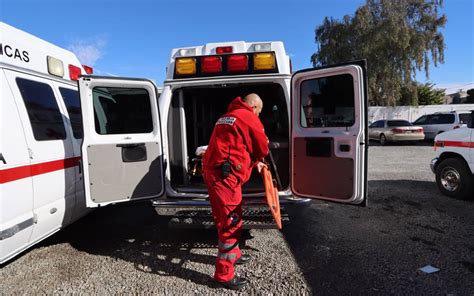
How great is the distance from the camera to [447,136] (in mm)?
5797

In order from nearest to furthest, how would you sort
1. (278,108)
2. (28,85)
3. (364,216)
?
(28,85) < (364,216) < (278,108)

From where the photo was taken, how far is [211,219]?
351 cm

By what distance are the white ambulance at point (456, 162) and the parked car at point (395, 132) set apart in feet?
34.4

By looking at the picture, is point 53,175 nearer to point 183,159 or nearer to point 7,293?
point 7,293

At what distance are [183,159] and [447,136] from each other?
513 centimetres

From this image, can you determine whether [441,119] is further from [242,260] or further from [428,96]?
[428,96]

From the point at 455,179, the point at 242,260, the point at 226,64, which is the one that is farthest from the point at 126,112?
the point at 455,179

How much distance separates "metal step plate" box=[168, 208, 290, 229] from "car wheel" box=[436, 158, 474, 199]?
159 inches

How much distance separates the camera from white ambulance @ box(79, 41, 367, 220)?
3.39 meters

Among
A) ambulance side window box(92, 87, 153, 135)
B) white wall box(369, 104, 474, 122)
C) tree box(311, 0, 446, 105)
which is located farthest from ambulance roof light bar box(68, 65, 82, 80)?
white wall box(369, 104, 474, 122)

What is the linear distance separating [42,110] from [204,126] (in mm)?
2769

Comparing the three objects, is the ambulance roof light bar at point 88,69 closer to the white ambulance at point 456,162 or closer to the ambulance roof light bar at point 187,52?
the ambulance roof light bar at point 187,52

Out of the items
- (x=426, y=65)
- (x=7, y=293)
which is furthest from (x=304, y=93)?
(x=426, y=65)

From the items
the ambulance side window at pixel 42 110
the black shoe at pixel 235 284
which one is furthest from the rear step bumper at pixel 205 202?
the ambulance side window at pixel 42 110
